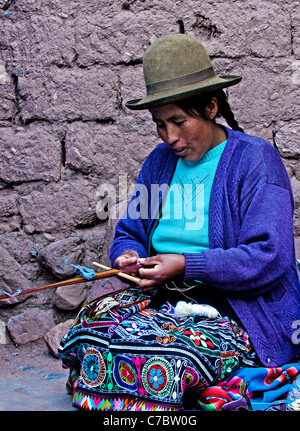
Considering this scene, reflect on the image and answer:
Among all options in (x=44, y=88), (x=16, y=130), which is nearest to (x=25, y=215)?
(x=16, y=130)

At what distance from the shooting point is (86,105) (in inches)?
134

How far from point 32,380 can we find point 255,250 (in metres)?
1.34

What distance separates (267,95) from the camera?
334cm

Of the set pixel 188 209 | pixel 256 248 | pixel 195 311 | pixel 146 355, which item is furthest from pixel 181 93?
pixel 146 355

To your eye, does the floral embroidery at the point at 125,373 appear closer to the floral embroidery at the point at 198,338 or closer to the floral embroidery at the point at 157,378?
the floral embroidery at the point at 157,378

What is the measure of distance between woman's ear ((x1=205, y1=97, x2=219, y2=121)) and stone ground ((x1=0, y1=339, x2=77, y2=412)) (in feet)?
4.28

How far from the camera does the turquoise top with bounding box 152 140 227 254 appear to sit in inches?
96.1

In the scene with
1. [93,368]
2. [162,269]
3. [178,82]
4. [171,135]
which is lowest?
[93,368]

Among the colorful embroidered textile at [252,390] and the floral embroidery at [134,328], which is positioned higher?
the floral embroidery at [134,328]

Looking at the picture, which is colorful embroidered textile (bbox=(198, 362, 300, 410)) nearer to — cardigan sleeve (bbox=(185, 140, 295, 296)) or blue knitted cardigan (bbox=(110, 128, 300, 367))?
blue knitted cardigan (bbox=(110, 128, 300, 367))

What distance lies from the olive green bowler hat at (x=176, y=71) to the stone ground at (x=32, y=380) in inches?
51.1

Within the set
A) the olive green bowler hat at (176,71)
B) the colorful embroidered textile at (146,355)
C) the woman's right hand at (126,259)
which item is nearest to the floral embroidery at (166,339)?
the colorful embroidered textile at (146,355)

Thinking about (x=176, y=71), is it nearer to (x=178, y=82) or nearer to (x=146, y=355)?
(x=178, y=82)

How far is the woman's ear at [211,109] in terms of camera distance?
2.44 m
